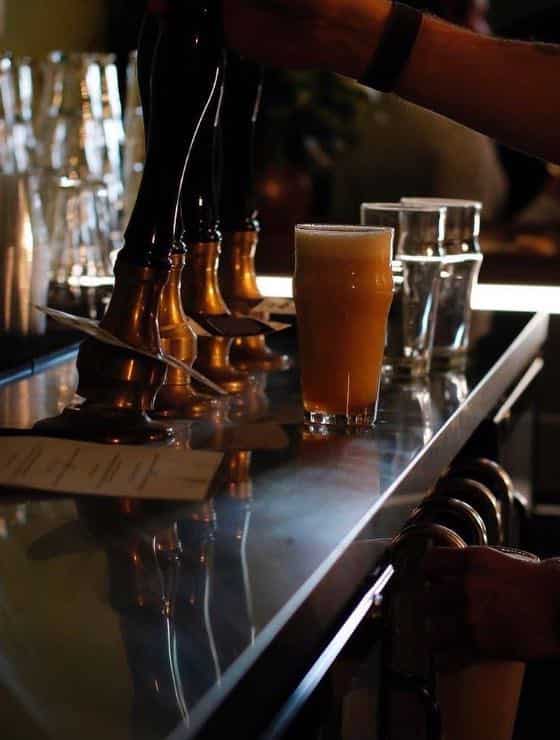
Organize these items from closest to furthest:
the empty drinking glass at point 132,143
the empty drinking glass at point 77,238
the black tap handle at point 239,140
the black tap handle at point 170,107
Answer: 1. the black tap handle at point 170,107
2. the black tap handle at point 239,140
3. the empty drinking glass at point 77,238
4. the empty drinking glass at point 132,143

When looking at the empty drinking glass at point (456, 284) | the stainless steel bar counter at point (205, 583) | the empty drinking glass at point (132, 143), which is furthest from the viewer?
the empty drinking glass at point (132, 143)

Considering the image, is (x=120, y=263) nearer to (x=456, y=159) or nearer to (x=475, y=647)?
(x=475, y=647)

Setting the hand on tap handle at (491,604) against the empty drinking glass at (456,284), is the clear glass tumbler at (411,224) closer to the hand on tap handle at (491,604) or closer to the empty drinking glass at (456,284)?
the empty drinking glass at (456,284)

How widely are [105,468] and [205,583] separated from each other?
0.85ft

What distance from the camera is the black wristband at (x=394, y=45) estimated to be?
49.4 inches

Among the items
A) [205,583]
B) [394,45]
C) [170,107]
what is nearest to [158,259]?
[170,107]

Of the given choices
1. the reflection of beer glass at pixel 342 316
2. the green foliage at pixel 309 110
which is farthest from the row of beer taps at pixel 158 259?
the green foliage at pixel 309 110

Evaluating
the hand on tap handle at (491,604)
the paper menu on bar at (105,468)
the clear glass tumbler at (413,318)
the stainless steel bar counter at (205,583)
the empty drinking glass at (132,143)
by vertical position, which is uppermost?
the empty drinking glass at (132,143)

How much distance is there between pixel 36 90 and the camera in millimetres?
2850

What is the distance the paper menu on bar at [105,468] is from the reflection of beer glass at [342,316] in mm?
199

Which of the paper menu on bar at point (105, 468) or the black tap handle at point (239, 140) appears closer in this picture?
the paper menu on bar at point (105, 468)

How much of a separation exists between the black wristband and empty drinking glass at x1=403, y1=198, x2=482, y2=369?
379 mm

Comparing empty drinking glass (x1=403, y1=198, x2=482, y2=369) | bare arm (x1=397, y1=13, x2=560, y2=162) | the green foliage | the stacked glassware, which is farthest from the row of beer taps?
the green foliage

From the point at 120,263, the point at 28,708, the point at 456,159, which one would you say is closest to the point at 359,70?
the point at 120,263
